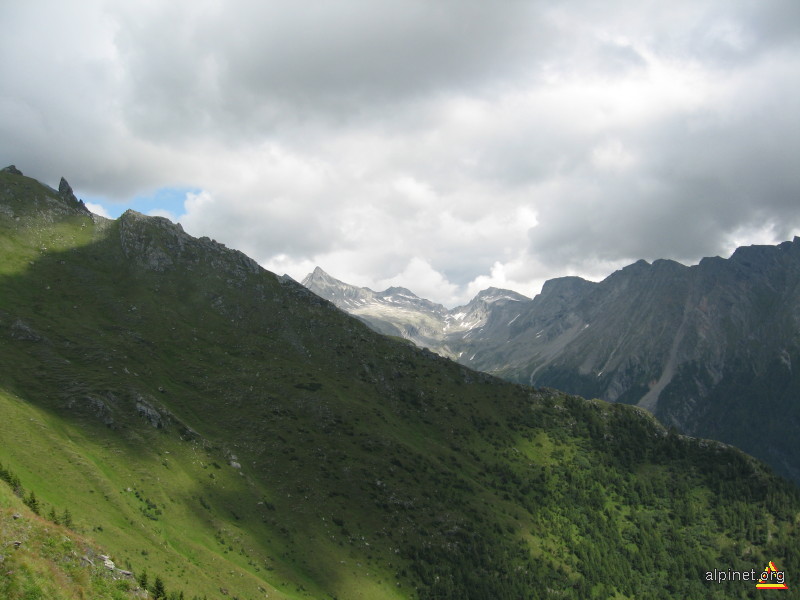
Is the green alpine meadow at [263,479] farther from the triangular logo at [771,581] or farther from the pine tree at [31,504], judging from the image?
the triangular logo at [771,581]

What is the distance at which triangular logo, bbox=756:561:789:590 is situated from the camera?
156250mm

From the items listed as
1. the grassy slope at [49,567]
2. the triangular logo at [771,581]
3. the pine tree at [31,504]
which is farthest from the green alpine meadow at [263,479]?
the triangular logo at [771,581]

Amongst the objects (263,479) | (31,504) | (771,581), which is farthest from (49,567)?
(771,581)

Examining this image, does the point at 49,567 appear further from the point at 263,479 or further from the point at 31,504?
the point at 263,479

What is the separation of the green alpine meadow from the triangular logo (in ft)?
6.98

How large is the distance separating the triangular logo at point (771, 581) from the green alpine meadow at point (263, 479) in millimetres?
2127

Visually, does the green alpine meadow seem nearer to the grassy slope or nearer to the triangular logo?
the grassy slope

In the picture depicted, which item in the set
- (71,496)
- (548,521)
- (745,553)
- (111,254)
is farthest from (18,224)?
(745,553)

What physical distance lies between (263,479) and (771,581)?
158841mm

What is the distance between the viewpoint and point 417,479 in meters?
145

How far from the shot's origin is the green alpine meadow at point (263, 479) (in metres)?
79.1

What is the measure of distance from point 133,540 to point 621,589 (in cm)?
13357

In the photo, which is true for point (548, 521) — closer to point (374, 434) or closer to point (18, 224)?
point (374, 434)

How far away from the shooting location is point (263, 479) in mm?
119875
